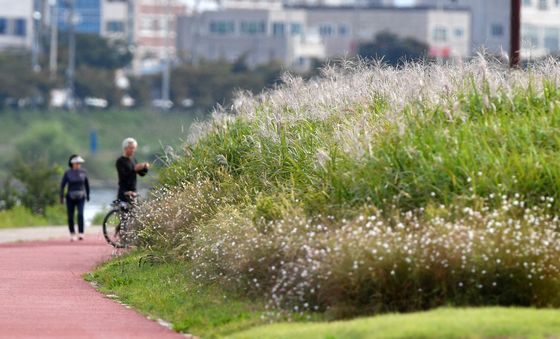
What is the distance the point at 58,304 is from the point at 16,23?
131737mm

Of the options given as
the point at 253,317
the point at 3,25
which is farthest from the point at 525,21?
the point at 253,317

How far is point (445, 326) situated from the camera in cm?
1427

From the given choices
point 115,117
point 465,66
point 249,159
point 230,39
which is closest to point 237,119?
point 249,159

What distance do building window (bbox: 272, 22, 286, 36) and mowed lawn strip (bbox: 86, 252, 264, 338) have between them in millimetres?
133598

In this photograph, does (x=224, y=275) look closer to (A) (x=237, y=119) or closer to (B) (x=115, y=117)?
(A) (x=237, y=119)

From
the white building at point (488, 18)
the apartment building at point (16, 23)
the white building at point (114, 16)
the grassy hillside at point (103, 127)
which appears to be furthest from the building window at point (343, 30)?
the grassy hillside at point (103, 127)

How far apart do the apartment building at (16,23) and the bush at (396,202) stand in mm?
124879

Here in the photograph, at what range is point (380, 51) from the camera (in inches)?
5231

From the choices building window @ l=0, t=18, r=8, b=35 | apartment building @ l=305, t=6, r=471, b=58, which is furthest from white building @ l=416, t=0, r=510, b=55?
building window @ l=0, t=18, r=8, b=35

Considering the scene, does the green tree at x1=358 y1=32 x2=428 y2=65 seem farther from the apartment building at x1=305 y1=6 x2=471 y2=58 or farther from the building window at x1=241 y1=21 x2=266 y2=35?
the building window at x1=241 y1=21 x2=266 y2=35

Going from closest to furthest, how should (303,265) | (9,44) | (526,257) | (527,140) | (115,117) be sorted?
(526,257), (303,265), (527,140), (115,117), (9,44)

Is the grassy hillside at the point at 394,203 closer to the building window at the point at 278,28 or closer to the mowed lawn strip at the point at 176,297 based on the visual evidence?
the mowed lawn strip at the point at 176,297

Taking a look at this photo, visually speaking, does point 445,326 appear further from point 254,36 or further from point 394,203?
point 254,36

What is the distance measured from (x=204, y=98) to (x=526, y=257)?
115 meters
